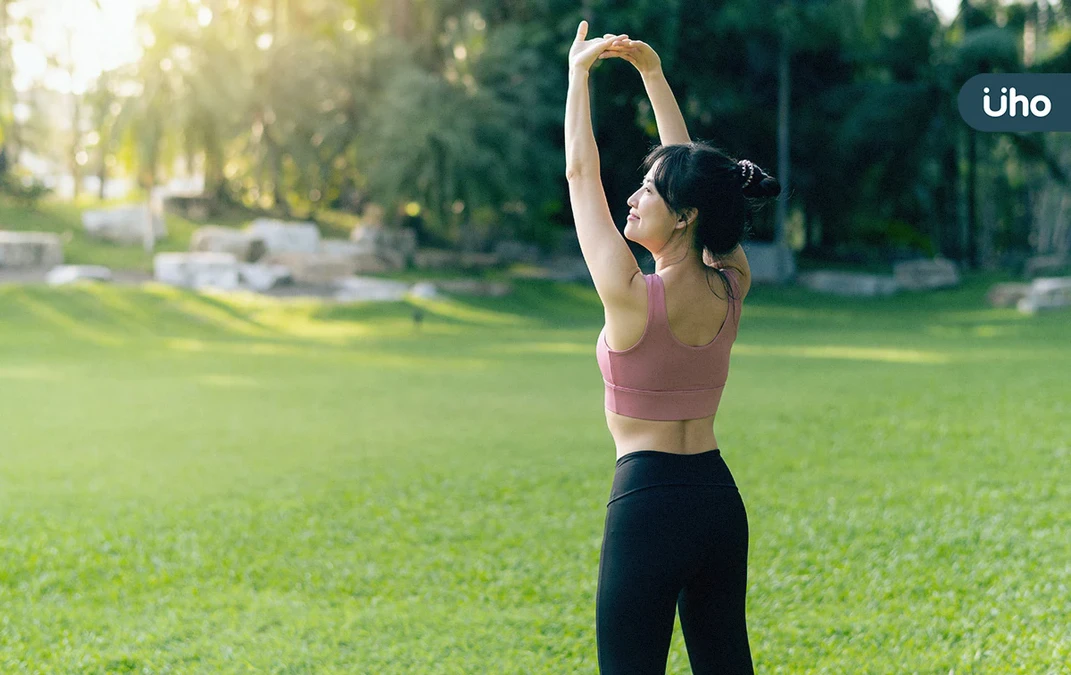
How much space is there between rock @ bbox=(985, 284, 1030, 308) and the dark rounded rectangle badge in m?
16.5

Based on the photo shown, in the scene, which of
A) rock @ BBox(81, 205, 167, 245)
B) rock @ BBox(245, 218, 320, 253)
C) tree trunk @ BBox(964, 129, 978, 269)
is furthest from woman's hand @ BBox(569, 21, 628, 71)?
tree trunk @ BBox(964, 129, 978, 269)

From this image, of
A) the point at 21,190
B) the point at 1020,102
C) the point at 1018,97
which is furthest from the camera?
the point at 21,190

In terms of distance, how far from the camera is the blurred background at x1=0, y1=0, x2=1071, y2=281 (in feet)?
101

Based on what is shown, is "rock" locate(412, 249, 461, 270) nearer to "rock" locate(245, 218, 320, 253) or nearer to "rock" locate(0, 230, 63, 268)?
"rock" locate(245, 218, 320, 253)

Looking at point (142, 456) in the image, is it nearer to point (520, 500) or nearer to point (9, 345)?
point (520, 500)

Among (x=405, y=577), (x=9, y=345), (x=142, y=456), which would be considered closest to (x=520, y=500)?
(x=405, y=577)

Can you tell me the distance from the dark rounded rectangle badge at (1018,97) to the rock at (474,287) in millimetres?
18066

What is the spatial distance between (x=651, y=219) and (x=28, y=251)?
90.9 feet

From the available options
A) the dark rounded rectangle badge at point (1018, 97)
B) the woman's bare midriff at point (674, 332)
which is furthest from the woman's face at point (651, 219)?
the dark rounded rectangle badge at point (1018, 97)

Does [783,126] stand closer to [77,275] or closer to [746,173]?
[77,275]

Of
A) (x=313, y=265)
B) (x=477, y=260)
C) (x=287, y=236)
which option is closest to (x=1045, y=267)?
(x=477, y=260)

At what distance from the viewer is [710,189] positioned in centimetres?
280

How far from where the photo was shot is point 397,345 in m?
20.6

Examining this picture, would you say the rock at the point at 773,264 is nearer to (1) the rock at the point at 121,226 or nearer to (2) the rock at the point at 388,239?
(2) the rock at the point at 388,239
